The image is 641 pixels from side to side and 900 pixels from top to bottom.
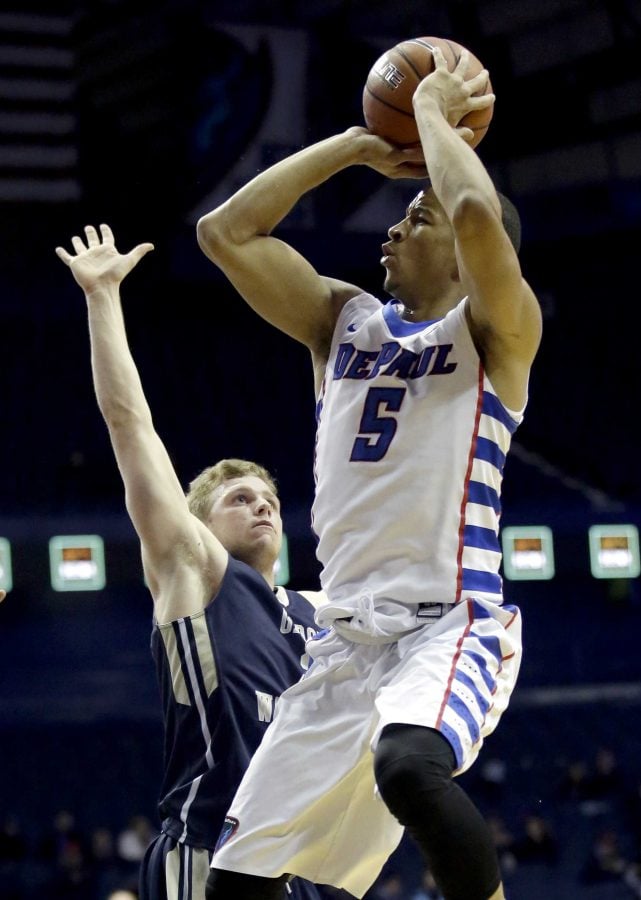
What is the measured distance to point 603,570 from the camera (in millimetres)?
15891

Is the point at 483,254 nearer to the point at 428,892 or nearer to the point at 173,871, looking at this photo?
the point at 173,871

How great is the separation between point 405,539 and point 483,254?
0.71 meters

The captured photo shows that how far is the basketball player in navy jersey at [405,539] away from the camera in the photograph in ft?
Answer: 10.3

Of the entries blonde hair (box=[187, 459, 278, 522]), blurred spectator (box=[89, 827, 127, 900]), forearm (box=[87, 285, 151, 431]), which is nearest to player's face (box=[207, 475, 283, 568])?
blonde hair (box=[187, 459, 278, 522])

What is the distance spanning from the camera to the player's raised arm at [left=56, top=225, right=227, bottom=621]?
3.93m

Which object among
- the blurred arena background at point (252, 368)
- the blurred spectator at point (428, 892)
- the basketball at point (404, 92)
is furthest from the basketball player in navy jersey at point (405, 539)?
the blurred arena background at point (252, 368)

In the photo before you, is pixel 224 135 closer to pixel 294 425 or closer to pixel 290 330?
pixel 294 425

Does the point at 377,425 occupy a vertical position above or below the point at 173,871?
above

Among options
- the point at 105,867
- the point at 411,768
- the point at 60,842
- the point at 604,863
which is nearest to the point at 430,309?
the point at 411,768

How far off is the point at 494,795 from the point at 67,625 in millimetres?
5489

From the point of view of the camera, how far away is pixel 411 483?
3.28 m

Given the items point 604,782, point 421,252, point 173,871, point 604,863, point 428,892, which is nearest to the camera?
point 421,252

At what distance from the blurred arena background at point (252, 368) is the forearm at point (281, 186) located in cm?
1187

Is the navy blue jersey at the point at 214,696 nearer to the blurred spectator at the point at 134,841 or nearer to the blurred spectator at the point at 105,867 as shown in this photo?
the blurred spectator at the point at 105,867
